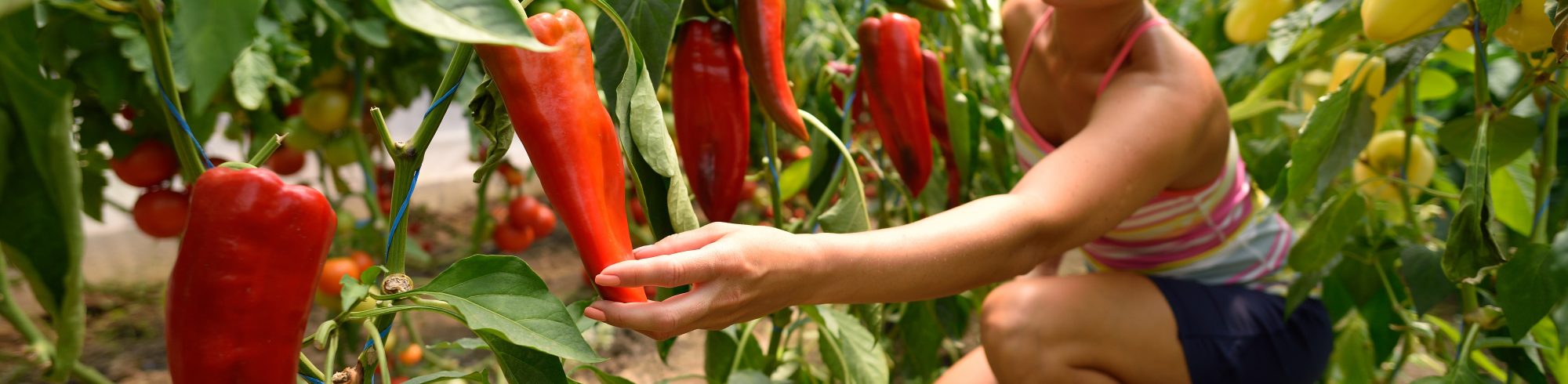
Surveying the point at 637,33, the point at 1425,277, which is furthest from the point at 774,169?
the point at 1425,277

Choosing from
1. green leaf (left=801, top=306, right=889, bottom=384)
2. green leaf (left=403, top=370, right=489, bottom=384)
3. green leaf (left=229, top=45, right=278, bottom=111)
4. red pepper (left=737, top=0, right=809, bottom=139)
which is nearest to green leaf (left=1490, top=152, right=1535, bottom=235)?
green leaf (left=801, top=306, right=889, bottom=384)

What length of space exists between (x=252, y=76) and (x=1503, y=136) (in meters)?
1.23

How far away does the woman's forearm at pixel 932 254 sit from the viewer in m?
0.62

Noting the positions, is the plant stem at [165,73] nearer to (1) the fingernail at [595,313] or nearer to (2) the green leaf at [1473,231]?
(1) the fingernail at [595,313]

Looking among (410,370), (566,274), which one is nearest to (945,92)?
(410,370)

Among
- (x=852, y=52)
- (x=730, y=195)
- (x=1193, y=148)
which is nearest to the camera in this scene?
(x=730, y=195)

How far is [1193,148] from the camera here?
896 millimetres

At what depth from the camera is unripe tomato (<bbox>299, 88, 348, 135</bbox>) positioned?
55.4 inches

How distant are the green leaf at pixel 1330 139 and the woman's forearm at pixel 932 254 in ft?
1.09

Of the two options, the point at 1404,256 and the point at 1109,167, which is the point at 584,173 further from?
the point at 1404,256

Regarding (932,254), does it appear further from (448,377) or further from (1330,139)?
(1330,139)

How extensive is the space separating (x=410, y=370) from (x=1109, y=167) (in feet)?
4.24

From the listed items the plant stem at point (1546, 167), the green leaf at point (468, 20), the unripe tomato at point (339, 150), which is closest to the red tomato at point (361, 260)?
the unripe tomato at point (339, 150)

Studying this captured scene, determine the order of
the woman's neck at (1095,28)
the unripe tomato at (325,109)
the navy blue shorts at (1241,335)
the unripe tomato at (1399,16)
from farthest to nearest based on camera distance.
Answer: the unripe tomato at (325,109) < the navy blue shorts at (1241,335) < the woman's neck at (1095,28) < the unripe tomato at (1399,16)
